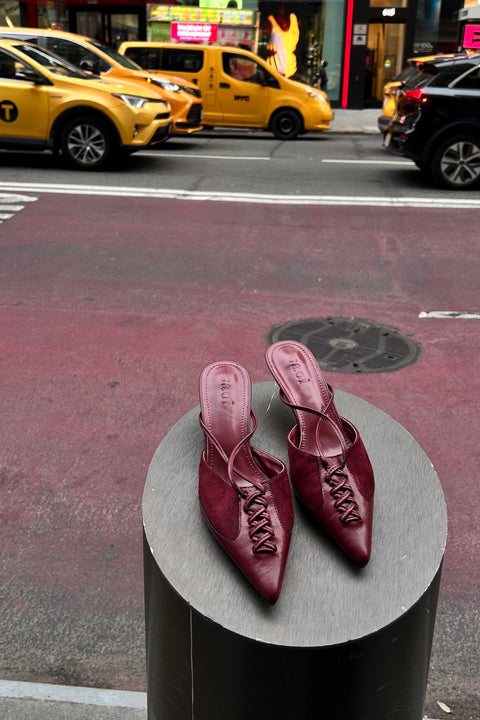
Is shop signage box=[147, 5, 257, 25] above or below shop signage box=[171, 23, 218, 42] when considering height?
above

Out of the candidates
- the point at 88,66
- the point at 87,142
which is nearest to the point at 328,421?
the point at 87,142

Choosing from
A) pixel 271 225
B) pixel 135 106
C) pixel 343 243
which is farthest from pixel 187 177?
pixel 343 243

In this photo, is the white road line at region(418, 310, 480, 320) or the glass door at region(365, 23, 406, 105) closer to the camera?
the white road line at region(418, 310, 480, 320)

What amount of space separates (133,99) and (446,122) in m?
4.91

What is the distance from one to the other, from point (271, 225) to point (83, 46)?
819 cm

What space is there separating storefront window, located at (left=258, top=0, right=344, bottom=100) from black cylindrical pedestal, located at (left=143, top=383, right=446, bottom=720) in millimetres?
26394

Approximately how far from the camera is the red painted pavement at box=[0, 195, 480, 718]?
9.47ft

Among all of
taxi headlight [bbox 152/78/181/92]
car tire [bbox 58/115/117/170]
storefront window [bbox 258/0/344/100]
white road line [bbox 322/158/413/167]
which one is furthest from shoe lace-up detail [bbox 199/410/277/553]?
storefront window [bbox 258/0/344/100]

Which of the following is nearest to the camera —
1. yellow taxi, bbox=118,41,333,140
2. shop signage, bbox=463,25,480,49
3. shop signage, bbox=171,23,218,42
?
yellow taxi, bbox=118,41,333,140

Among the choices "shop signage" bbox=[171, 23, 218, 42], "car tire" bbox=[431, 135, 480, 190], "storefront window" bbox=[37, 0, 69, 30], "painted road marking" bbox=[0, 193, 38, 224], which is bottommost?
"painted road marking" bbox=[0, 193, 38, 224]

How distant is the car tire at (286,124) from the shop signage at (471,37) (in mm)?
10570

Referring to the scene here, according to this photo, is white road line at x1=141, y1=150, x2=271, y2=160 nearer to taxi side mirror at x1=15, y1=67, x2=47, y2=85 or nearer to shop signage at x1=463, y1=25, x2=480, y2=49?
taxi side mirror at x1=15, y1=67, x2=47, y2=85

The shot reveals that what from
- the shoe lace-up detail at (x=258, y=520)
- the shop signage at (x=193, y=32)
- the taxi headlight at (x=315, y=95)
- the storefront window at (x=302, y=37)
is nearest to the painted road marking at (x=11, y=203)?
the shoe lace-up detail at (x=258, y=520)

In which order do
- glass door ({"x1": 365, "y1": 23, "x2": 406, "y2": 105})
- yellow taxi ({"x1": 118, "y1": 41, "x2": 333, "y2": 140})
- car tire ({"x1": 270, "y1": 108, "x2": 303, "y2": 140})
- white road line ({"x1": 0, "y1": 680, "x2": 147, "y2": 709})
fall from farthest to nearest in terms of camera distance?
glass door ({"x1": 365, "y1": 23, "x2": 406, "y2": 105})
car tire ({"x1": 270, "y1": 108, "x2": 303, "y2": 140})
yellow taxi ({"x1": 118, "y1": 41, "x2": 333, "y2": 140})
white road line ({"x1": 0, "y1": 680, "x2": 147, "y2": 709})
